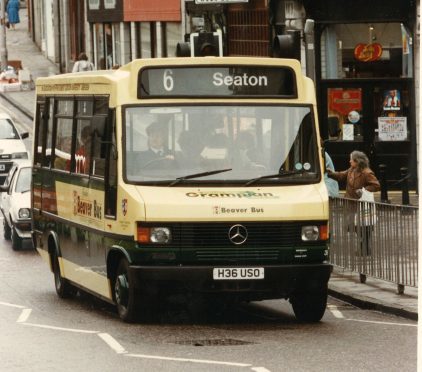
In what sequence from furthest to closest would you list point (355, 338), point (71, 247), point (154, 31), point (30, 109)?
point (30, 109)
point (154, 31)
point (71, 247)
point (355, 338)

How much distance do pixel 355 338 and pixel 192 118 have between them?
9.40 ft

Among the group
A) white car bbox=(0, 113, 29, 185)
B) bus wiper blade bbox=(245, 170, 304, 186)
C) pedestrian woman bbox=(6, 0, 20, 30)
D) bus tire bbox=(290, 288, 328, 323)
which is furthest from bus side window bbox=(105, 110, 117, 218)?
pedestrian woman bbox=(6, 0, 20, 30)

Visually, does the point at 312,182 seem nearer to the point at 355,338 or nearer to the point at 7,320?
the point at 355,338

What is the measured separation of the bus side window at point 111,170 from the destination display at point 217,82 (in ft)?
1.49

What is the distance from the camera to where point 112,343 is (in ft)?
44.7

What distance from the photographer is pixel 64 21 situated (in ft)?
190

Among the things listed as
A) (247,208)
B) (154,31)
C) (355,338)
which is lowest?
(355,338)

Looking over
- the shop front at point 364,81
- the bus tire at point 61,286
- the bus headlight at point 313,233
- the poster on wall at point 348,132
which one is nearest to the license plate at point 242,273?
the bus headlight at point 313,233

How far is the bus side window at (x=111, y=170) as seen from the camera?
1520 cm

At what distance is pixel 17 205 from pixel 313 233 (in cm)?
1143

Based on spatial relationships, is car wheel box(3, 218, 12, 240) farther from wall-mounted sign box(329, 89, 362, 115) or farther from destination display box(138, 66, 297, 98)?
destination display box(138, 66, 297, 98)

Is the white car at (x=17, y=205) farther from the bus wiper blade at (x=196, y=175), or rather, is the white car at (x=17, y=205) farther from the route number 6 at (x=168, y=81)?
the bus wiper blade at (x=196, y=175)

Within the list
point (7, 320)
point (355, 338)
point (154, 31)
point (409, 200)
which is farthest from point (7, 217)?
point (154, 31)

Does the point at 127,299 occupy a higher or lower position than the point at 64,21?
lower
